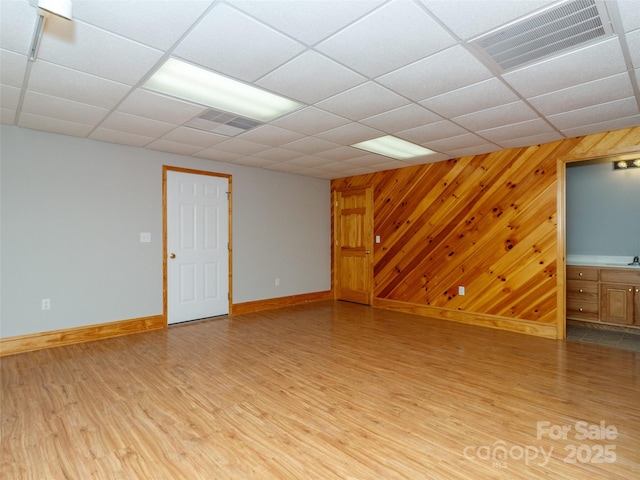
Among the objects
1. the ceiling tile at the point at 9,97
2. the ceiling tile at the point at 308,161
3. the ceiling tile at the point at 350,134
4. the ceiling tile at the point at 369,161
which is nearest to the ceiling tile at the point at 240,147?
the ceiling tile at the point at 308,161

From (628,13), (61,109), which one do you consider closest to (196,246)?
(61,109)

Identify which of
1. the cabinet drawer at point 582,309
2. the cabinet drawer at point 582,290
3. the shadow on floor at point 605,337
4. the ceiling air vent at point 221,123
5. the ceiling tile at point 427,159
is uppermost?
the ceiling air vent at point 221,123

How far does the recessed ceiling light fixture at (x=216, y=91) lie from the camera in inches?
105

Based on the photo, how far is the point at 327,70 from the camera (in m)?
2.55

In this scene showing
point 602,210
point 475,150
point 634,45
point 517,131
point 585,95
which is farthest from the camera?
point 602,210

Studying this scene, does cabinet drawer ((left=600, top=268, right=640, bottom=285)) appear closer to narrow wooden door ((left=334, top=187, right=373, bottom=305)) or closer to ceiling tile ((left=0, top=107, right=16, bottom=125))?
narrow wooden door ((left=334, top=187, right=373, bottom=305))

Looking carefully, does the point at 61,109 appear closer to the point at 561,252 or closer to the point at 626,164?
the point at 561,252

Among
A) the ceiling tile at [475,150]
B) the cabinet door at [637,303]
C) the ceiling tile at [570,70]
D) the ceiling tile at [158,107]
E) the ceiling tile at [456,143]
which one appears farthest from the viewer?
the ceiling tile at [475,150]

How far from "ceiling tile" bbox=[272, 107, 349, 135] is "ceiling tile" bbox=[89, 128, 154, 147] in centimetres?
185

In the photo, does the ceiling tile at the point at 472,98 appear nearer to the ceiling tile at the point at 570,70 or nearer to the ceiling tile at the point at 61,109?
the ceiling tile at the point at 570,70

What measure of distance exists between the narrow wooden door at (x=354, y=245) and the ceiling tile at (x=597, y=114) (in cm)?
338

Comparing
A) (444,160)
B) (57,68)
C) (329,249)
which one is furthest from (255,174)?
(57,68)

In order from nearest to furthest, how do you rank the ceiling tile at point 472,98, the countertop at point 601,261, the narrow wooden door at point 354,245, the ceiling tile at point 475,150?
the ceiling tile at point 472,98 < the ceiling tile at point 475,150 < the countertop at point 601,261 < the narrow wooden door at point 354,245

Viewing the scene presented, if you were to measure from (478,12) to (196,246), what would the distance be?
15.4ft
